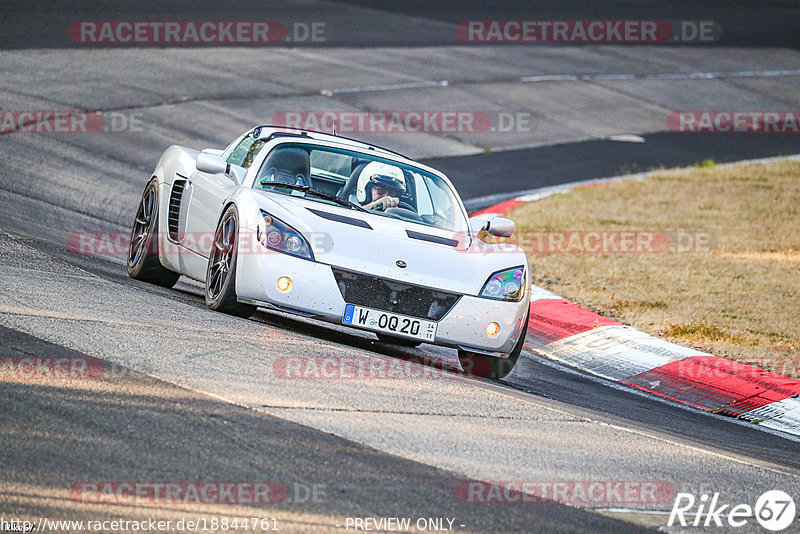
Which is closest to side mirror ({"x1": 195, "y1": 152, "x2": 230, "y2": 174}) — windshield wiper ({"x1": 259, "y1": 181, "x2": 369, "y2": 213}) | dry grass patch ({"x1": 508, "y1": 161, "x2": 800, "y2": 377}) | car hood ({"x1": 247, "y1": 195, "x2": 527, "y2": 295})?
windshield wiper ({"x1": 259, "y1": 181, "x2": 369, "y2": 213})

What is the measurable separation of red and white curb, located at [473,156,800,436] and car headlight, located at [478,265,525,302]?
1656 mm

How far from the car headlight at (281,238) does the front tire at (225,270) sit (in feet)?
0.69

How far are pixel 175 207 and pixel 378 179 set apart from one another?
69.0 inches

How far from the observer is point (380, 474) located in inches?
195

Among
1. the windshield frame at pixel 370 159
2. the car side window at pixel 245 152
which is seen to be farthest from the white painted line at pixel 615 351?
the car side window at pixel 245 152

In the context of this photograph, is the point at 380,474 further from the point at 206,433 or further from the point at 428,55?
the point at 428,55

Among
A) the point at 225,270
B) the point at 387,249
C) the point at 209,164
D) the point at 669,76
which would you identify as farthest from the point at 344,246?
the point at 669,76

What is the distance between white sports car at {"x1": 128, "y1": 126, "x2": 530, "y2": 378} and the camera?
23.7 feet

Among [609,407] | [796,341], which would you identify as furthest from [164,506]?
[796,341]

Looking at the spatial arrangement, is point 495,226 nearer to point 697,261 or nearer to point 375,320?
point 375,320

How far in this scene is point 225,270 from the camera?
25.1ft

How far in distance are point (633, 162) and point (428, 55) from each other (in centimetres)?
758

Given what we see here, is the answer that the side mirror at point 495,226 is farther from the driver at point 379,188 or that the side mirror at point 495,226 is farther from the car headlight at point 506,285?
the car headlight at point 506,285

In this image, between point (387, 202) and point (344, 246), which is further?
point (387, 202)
